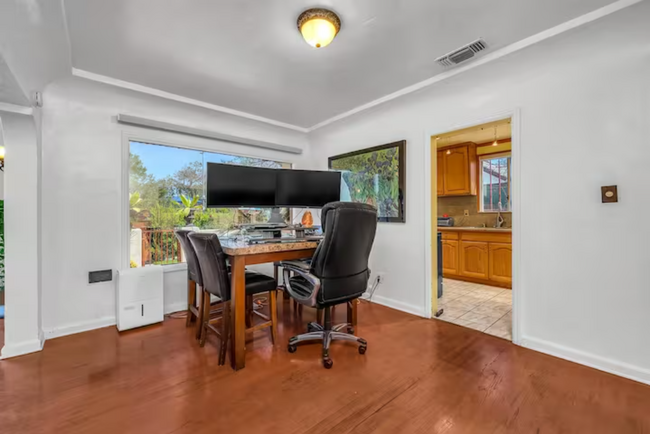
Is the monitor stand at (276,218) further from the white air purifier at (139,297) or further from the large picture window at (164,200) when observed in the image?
the white air purifier at (139,297)

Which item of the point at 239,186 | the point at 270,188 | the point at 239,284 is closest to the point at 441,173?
the point at 270,188

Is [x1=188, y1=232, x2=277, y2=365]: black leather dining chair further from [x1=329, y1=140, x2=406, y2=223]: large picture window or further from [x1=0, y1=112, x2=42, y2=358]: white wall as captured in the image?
[x1=329, y1=140, x2=406, y2=223]: large picture window

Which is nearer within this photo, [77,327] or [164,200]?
[77,327]

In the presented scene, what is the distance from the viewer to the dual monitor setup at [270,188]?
262 cm

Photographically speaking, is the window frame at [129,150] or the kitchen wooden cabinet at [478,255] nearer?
the window frame at [129,150]

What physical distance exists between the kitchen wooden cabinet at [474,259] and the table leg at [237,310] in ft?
12.7

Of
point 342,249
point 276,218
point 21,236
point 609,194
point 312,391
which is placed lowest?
point 312,391

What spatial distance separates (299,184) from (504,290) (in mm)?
3398

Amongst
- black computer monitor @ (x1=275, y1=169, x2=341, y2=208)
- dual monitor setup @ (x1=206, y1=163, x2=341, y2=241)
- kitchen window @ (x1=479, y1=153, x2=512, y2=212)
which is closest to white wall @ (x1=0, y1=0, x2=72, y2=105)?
dual monitor setup @ (x1=206, y1=163, x2=341, y2=241)

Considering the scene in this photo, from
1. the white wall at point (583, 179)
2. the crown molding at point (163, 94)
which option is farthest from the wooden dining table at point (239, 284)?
the white wall at point (583, 179)

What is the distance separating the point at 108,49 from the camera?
2.10 m

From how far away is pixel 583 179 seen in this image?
6.84ft

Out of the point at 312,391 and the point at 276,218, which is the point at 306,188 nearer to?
the point at 276,218

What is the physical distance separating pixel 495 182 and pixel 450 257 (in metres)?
1.58
